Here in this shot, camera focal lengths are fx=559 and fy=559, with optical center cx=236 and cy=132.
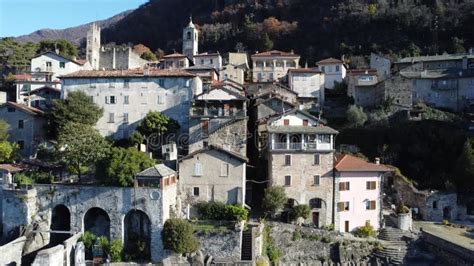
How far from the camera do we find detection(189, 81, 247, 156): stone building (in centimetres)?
4378

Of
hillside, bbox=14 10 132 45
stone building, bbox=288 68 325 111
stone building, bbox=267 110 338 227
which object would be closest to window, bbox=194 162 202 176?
stone building, bbox=267 110 338 227

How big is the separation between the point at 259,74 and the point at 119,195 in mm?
35601

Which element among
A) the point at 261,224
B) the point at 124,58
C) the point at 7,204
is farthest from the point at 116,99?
the point at 124,58

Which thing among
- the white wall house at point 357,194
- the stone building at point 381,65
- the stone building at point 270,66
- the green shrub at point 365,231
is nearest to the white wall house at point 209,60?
the stone building at point 270,66

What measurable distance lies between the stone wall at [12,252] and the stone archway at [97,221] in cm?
414

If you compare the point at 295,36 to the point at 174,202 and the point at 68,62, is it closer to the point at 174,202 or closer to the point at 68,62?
the point at 68,62

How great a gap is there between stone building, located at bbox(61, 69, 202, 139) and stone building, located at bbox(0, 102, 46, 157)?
10.8ft

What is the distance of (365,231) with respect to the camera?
134 ft

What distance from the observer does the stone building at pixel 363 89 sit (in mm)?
60344

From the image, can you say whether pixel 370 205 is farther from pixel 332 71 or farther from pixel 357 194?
pixel 332 71

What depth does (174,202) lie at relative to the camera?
38.1 metres

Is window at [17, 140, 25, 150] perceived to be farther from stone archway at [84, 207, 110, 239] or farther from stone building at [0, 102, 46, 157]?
stone archway at [84, 207, 110, 239]

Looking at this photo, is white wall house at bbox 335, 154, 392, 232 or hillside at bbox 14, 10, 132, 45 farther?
hillside at bbox 14, 10, 132, 45

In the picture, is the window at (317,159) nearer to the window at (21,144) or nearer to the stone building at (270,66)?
the window at (21,144)
